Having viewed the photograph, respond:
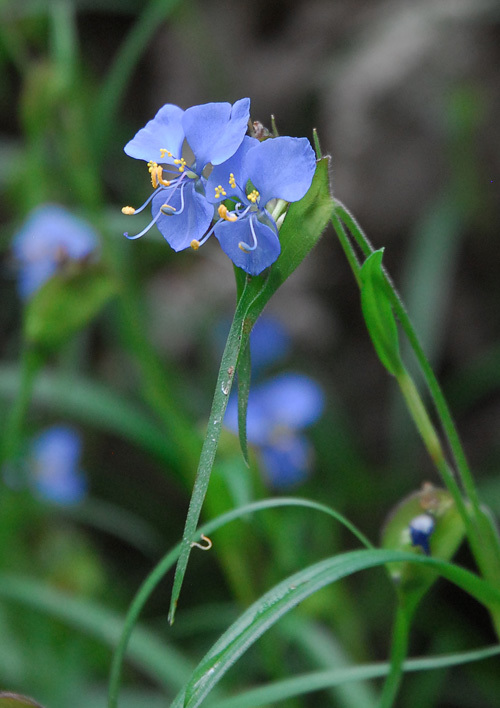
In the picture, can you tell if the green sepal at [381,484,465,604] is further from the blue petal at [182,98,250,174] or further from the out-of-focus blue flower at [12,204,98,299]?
the out-of-focus blue flower at [12,204,98,299]

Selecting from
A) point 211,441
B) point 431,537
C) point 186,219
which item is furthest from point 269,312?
point 211,441

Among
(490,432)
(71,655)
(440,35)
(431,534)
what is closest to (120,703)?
(71,655)

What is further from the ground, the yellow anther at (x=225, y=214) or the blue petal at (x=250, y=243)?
the yellow anther at (x=225, y=214)

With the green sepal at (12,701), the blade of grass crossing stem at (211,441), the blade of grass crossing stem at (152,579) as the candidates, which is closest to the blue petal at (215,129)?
the blade of grass crossing stem at (211,441)

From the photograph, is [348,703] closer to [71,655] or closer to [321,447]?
[71,655]

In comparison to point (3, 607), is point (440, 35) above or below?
above

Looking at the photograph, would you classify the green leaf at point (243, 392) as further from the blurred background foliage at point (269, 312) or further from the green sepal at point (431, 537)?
the blurred background foliage at point (269, 312)

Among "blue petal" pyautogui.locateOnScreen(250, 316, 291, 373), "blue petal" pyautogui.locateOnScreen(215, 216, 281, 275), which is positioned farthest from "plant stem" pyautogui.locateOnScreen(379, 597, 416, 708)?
"blue petal" pyautogui.locateOnScreen(250, 316, 291, 373)
